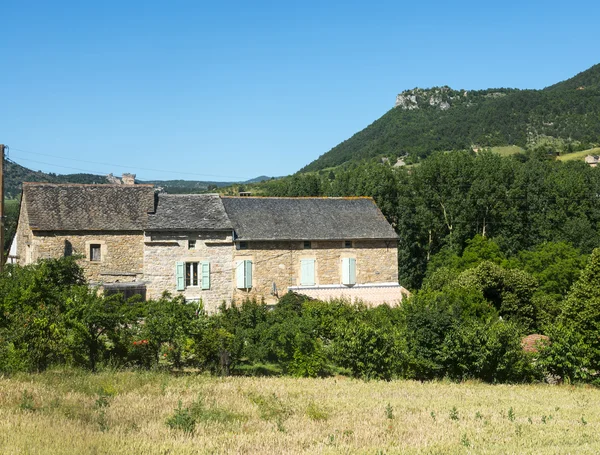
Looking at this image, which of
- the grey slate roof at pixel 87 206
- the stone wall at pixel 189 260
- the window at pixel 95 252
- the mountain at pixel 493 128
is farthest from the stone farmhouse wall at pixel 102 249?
the mountain at pixel 493 128

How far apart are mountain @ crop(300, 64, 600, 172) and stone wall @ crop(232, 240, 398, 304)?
74549 mm

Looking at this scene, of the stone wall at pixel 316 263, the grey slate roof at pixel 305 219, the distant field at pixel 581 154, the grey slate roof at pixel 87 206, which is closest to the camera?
the grey slate roof at pixel 87 206

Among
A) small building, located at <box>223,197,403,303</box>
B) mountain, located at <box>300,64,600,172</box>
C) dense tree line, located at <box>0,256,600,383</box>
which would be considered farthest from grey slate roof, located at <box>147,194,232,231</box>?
mountain, located at <box>300,64,600,172</box>

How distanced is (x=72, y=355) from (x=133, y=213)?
642 inches

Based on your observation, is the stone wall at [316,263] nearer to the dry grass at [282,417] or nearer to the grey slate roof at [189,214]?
the grey slate roof at [189,214]

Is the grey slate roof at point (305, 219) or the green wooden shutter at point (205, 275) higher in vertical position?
the grey slate roof at point (305, 219)

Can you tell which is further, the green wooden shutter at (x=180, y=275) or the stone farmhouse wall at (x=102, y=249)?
the green wooden shutter at (x=180, y=275)

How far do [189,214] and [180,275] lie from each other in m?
3.37

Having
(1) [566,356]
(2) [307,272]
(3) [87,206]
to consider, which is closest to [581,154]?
(2) [307,272]

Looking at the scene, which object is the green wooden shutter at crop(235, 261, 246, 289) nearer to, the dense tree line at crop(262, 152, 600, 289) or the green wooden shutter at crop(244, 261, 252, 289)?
the green wooden shutter at crop(244, 261, 252, 289)

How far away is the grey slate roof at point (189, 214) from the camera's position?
1271 inches

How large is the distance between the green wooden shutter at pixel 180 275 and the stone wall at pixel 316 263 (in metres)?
2.62

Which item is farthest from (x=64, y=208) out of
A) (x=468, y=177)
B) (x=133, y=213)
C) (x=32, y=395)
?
(x=468, y=177)

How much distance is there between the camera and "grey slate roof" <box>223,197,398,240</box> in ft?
111
